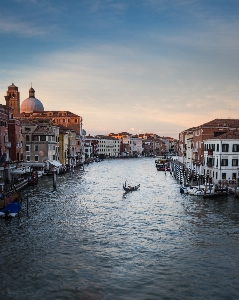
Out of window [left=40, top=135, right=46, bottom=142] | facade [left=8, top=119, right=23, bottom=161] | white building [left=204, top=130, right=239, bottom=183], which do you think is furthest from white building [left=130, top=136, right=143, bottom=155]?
white building [left=204, top=130, right=239, bottom=183]

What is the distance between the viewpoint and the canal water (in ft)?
35.9

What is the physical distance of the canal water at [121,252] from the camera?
10938 mm

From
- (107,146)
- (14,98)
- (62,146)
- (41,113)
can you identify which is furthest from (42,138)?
(107,146)

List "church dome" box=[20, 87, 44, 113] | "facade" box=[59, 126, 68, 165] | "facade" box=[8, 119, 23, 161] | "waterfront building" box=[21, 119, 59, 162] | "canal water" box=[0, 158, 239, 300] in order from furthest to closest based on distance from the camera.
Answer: "church dome" box=[20, 87, 44, 113], "facade" box=[59, 126, 68, 165], "waterfront building" box=[21, 119, 59, 162], "facade" box=[8, 119, 23, 161], "canal water" box=[0, 158, 239, 300]

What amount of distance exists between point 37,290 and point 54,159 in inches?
1561

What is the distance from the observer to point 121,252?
13.9 m

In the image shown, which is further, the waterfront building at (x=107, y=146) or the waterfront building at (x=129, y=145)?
the waterfront building at (x=129, y=145)

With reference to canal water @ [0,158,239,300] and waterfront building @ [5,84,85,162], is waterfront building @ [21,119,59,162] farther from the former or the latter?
waterfront building @ [5,84,85,162]

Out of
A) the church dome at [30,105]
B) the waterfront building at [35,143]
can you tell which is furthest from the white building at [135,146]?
the waterfront building at [35,143]

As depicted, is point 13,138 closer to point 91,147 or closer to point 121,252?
point 121,252

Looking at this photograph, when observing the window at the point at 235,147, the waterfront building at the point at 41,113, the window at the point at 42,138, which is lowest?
the window at the point at 235,147

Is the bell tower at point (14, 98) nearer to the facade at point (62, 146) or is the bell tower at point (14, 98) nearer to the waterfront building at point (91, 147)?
the waterfront building at point (91, 147)

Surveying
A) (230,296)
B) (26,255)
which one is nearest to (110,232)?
(26,255)

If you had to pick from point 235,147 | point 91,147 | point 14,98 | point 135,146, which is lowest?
point 235,147
